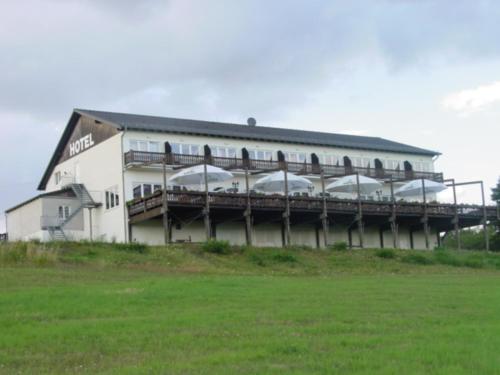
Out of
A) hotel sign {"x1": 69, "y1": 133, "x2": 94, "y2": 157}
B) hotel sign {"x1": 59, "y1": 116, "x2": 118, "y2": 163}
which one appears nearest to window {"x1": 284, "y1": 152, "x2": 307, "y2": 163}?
hotel sign {"x1": 59, "y1": 116, "x2": 118, "y2": 163}

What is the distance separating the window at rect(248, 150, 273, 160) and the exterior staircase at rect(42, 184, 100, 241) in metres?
10.5

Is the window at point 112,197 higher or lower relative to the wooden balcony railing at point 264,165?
lower

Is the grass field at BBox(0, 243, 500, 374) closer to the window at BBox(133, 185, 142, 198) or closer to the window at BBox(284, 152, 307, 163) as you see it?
the window at BBox(133, 185, 142, 198)

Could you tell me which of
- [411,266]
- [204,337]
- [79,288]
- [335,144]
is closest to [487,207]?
[335,144]

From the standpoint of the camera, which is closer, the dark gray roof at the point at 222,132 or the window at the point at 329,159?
the dark gray roof at the point at 222,132

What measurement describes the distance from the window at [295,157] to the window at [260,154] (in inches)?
55.5

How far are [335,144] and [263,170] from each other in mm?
7784

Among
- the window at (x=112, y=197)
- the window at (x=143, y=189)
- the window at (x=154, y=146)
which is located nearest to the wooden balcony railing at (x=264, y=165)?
the window at (x=154, y=146)

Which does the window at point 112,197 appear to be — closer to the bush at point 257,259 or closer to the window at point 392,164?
the bush at point 257,259

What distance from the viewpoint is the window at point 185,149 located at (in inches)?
2088

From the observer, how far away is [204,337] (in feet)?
46.2

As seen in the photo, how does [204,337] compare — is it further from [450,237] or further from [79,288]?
[450,237]

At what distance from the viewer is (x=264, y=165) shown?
185ft

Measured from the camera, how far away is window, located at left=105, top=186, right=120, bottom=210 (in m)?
51.5
